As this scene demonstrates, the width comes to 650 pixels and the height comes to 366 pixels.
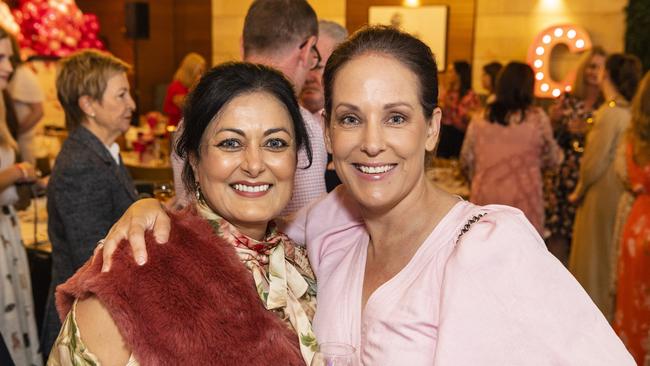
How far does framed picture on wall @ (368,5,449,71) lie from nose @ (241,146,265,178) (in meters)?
8.13

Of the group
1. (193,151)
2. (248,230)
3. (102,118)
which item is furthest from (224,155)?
(102,118)

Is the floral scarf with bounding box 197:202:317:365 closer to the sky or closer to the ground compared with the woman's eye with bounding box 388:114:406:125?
closer to the ground

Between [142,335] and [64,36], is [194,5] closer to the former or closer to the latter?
[64,36]

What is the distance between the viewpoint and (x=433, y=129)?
5.10 ft

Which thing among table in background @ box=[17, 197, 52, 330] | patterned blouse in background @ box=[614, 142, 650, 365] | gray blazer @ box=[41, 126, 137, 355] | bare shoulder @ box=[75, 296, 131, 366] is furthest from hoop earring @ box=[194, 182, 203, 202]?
patterned blouse in background @ box=[614, 142, 650, 365]

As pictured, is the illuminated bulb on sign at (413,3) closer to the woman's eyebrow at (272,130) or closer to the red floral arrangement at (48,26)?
the red floral arrangement at (48,26)

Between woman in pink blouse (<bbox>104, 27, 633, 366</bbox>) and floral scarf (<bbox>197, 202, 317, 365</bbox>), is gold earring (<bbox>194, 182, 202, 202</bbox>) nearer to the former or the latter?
floral scarf (<bbox>197, 202, 317, 365</bbox>)

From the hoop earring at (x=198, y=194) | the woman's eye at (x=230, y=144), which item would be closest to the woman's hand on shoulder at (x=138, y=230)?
the hoop earring at (x=198, y=194)

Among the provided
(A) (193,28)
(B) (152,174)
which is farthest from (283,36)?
(A) (193,28)

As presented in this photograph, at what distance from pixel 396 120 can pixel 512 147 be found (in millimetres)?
3330

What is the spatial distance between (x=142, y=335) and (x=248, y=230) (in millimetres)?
420

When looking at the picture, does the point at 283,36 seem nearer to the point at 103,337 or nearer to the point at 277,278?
the point at 277,278

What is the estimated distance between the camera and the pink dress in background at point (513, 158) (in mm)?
4555

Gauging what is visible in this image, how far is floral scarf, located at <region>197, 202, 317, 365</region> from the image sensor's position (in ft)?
4.89
